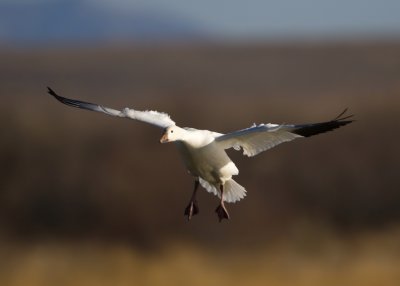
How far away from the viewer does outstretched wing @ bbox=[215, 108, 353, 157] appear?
6000mm

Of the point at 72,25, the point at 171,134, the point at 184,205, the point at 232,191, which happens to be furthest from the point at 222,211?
the point at 72,25

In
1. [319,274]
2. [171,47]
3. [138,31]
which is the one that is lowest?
[138,31]

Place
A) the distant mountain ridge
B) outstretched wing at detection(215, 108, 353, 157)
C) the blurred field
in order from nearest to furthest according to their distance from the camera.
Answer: outstretched wing at detection(215, 108, 353, 157) → the blurred field → the distant mountain ridge

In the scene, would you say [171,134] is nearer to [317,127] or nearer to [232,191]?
[317,127]

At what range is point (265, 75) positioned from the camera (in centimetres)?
5412

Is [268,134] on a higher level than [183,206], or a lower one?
higher

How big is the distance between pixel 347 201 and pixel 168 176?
2781 millimetres

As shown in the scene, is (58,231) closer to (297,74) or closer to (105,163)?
(105,163)

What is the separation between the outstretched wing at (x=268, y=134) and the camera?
6.00m

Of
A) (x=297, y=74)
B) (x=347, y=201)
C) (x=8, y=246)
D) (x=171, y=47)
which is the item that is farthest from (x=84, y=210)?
(x=171, y=47)

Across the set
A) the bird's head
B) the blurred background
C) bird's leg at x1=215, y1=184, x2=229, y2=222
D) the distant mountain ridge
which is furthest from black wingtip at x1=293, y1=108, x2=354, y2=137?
the distant mountain ridge

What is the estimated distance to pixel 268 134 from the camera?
6.35m

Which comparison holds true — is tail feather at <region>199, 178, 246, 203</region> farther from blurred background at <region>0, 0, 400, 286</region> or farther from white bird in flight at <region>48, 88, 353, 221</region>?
blurred background at <region>0, 0, 400, 286</region>

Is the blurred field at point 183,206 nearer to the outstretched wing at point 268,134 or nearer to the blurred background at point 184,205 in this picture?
the blurred background at point 184,205
